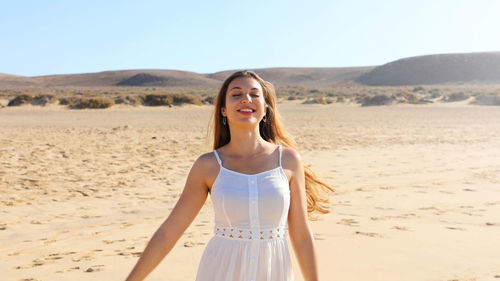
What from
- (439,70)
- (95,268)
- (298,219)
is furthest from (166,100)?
(439,70)

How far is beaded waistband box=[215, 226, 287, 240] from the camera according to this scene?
2270 mm

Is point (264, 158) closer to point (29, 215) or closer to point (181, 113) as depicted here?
point (29, 215)

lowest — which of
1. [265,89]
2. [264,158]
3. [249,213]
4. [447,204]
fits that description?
[447,204]

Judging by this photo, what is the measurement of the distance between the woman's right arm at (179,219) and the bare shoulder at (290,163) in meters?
0.35

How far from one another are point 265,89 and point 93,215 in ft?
14.9

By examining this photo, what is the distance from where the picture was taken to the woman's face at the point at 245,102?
2412 mm

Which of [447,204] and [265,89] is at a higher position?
[265,89]

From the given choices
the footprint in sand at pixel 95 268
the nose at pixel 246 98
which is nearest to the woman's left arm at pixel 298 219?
the nose at pixel 246 98

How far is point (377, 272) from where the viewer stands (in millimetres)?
4207

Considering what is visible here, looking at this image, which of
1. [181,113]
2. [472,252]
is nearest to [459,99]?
[181,113]

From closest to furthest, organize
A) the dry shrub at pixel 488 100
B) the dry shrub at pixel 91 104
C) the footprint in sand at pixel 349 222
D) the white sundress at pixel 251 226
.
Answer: the white sundress at pixel 251 226 < the footprint in sand at pixel 349 222 < the dry shrub at pixel 91 104 < the dry shrub at pixel 488 100

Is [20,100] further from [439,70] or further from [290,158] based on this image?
[439,70]

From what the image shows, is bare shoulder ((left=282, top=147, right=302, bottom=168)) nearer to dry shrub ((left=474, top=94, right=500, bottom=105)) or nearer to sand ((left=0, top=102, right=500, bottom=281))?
sand ((left=0, top=102, right=500, bottom=281))

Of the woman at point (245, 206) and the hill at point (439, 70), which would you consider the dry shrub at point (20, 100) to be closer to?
the woman at point (245, 206)
